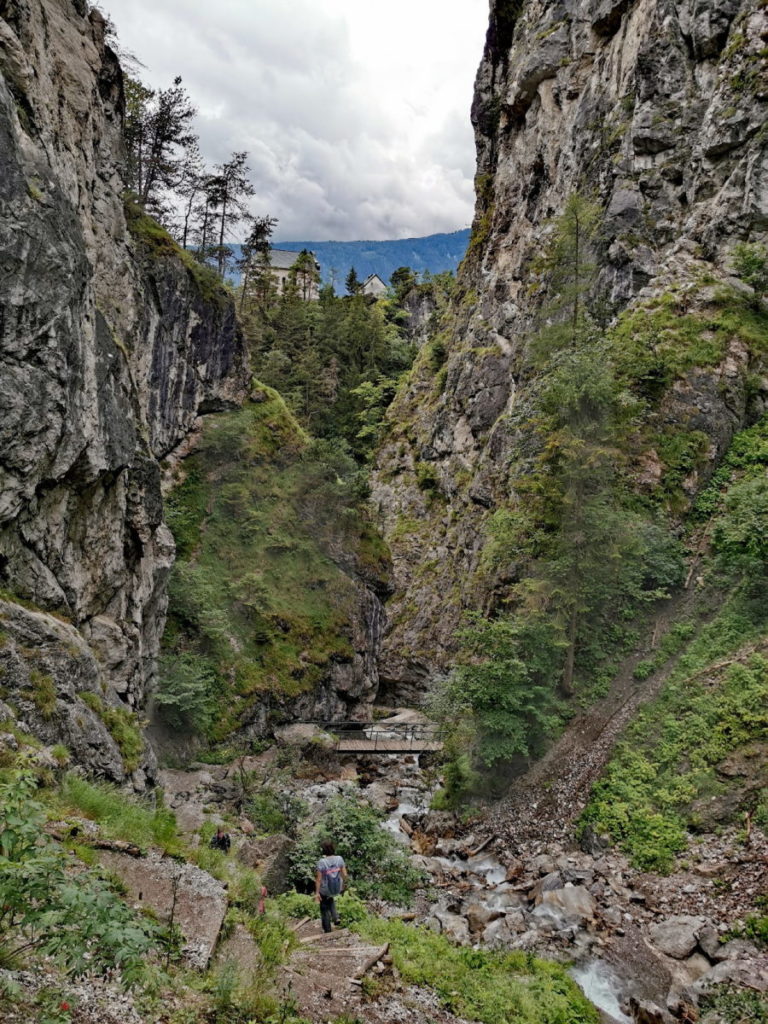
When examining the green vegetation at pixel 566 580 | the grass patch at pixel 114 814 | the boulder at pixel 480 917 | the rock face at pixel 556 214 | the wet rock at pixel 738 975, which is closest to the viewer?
the grass patch at pixel 114 814

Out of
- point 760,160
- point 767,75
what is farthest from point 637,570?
point 767,75

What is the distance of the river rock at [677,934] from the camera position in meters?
10.1

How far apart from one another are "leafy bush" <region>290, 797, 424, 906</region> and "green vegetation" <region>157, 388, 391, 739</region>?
8578 millimetres

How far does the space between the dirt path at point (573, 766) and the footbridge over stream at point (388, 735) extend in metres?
5.71

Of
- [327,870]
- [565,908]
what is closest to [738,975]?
[565,908]

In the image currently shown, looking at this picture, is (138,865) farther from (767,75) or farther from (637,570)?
(767,75)

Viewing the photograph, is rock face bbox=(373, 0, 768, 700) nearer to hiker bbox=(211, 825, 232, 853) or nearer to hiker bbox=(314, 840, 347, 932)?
hiker bbox=(211, 825, 232, 853)

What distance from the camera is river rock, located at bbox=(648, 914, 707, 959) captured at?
33.3ft

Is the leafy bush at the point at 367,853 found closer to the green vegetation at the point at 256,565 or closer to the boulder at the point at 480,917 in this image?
the boulder at the point at 480,917

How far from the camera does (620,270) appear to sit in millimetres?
28406

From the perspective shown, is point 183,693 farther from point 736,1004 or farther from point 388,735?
point 736,1004

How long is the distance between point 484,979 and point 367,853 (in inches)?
229

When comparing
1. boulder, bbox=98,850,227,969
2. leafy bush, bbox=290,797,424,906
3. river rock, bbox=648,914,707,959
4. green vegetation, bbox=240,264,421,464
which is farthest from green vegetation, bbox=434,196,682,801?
green vegetation, bbox=240,264,421,464

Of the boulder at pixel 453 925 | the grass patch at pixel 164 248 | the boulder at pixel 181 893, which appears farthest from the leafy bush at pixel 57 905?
the grass patch at pixel 164 248
